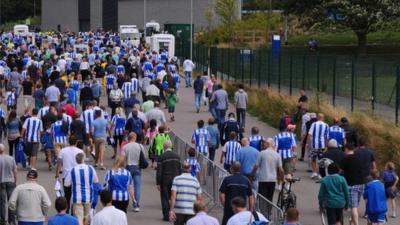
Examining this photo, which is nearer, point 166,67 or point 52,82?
point 52,82

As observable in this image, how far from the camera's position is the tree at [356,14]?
64625mm

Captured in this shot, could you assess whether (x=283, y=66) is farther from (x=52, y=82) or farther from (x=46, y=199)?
(x=46, y=199)

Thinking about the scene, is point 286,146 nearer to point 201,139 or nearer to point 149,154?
point 201,139

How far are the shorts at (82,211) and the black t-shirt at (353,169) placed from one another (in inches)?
201

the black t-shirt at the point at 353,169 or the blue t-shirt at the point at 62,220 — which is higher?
the blue t-shirt at the point at 62,220

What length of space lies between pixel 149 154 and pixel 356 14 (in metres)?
40.8

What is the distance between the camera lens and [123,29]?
7662cm

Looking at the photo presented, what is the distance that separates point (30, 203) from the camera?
653 inches

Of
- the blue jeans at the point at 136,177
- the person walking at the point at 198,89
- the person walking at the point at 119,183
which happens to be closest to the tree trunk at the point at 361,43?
the person walking at the point at 198,89

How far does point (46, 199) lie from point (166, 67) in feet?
94.4

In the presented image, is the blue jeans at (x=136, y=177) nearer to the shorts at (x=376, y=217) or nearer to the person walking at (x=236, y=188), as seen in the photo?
the person walking at (x=236, y=188)

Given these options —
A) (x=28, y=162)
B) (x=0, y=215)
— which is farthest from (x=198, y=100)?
(x=0, y=215)

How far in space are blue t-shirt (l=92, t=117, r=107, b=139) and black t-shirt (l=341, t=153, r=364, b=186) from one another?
770 centimetres

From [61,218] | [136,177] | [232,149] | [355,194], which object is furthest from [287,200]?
[61,218]
